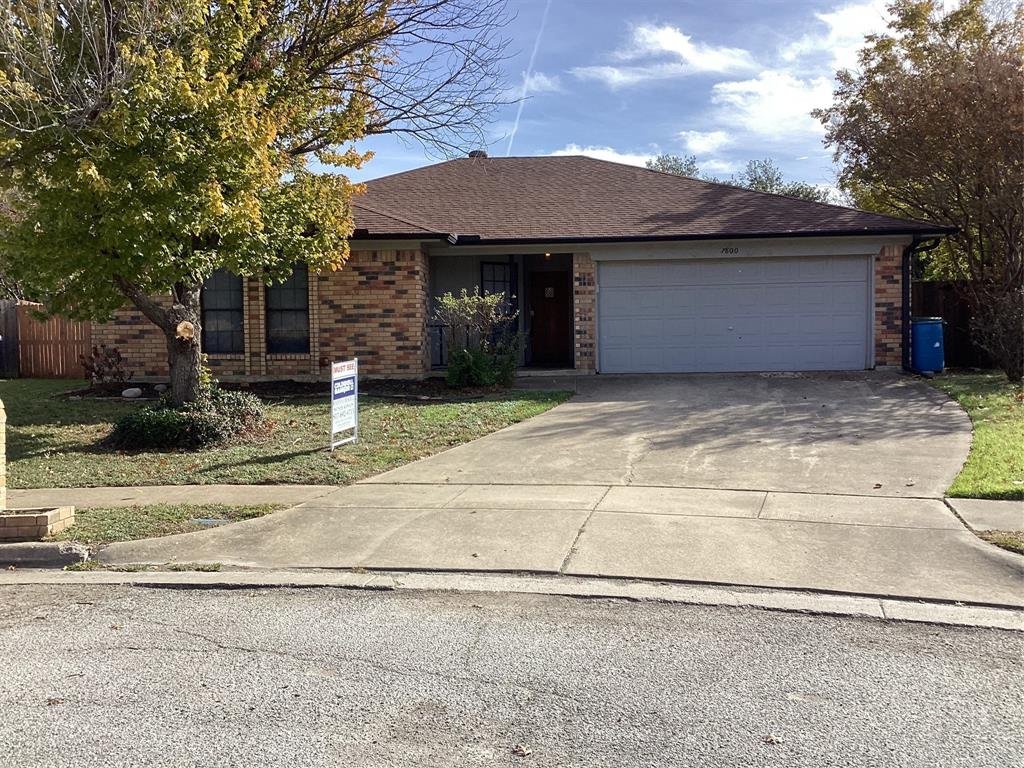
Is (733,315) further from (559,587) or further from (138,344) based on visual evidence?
(559,587)

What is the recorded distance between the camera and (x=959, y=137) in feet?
51.3

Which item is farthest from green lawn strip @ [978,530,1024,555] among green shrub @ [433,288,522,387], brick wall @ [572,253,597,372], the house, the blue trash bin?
brick wall @ [572,253,597,372]

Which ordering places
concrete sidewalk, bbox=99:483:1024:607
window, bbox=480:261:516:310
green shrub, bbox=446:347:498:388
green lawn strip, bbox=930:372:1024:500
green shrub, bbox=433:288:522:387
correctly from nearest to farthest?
concrete sidewalk, bbox=99:483:1024:607 < green lawn strip, bbox=930:372:1024:500 < green shrub, bbox=433:288:522:387 < green shrub, bbox=446:347:498:388 < window, bbox=480:261:516:310

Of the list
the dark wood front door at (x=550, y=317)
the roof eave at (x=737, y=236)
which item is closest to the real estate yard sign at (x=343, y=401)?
the roof eave at (x=737, y=236)

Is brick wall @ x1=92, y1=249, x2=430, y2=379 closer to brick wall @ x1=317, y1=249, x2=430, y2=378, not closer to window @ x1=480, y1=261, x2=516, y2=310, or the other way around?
brick wall @ x1=317, y1=249, x2=430, y2=378

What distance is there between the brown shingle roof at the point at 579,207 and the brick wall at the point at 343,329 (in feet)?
2.95

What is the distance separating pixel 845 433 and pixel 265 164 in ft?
26.0

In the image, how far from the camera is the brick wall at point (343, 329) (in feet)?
52.1

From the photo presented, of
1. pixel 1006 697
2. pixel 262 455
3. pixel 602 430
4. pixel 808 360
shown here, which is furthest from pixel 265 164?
pixel 808 360

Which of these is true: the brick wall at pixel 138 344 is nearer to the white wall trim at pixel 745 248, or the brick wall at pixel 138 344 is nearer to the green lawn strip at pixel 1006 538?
the white wall trim at pixel 745 248

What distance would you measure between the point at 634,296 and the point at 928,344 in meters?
5.55

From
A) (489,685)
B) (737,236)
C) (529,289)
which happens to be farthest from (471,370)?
(489,685)

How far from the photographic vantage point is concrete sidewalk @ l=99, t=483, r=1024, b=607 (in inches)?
222

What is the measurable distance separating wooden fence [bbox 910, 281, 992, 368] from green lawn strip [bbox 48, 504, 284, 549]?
15.3 meters
